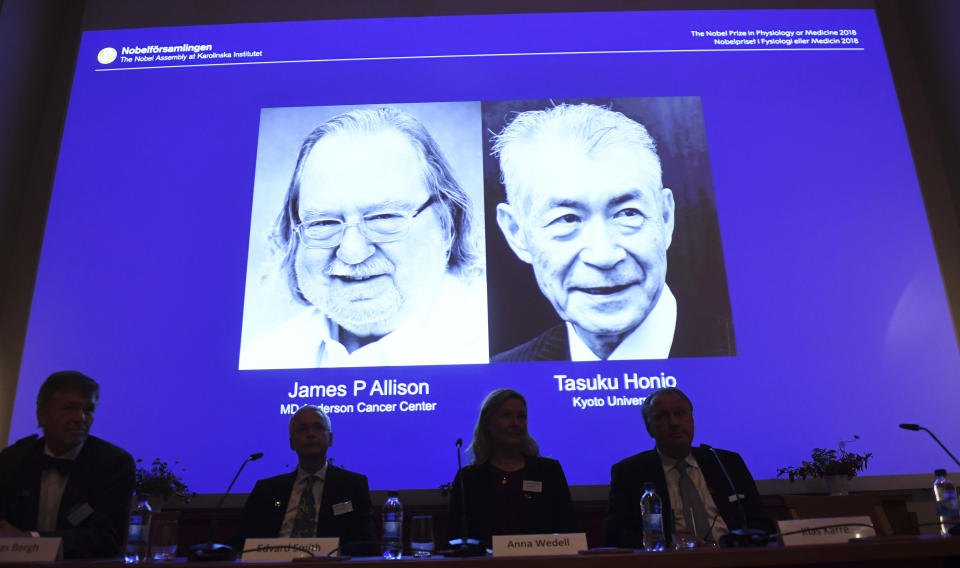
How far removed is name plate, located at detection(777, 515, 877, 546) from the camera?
1653 mm

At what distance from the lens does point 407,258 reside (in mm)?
3498

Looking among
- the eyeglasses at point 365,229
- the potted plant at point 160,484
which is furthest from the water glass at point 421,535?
the eyeglasses at point 365,229

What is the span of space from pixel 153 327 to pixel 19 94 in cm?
169

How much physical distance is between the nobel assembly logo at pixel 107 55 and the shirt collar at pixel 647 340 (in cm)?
297

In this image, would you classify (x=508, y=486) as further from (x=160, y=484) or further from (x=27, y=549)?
(x=160, y=484)

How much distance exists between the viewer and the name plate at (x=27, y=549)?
1.48 metres

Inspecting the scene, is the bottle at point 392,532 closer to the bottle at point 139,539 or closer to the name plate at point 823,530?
the bottle at point 139,539

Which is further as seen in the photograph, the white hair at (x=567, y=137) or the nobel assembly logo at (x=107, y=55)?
the nobel assembly logo at (x=107, y=55)

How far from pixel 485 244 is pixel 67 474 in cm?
207

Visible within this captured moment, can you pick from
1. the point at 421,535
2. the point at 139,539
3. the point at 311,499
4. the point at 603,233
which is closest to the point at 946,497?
the point at 421,535

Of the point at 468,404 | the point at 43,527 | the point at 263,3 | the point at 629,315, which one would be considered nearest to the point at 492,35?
the point at 263,3

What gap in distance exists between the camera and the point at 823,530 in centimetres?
169

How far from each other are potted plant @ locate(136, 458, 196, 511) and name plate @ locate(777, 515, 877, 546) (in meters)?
2.55

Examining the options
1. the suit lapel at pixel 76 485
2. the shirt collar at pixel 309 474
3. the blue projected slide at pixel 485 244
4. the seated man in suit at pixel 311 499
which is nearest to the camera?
the suit lapel at pixel 76 485
